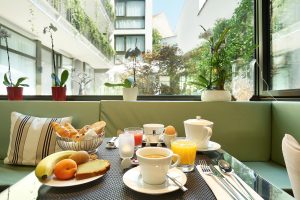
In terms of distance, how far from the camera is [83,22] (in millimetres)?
2336

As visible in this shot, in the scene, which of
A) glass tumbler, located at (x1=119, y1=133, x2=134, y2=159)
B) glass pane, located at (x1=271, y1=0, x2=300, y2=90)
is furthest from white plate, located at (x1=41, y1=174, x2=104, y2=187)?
glass pane, located at (x1=271, y1=0, x2=300, y2=90)

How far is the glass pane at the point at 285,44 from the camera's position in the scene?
1.76 metres

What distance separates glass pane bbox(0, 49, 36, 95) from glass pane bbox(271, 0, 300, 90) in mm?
2380

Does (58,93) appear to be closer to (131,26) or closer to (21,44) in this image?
(21,44)

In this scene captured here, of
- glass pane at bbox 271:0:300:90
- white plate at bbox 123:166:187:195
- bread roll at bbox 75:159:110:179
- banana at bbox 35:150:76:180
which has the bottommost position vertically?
white plate at bbox 123:166:187:195

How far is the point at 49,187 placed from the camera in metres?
0.65

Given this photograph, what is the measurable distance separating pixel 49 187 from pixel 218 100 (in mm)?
1450

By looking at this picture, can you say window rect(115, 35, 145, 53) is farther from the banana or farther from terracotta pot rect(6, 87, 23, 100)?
the banana

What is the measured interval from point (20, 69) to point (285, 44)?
255 cm

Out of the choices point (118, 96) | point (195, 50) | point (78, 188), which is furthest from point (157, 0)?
point (78, 188)

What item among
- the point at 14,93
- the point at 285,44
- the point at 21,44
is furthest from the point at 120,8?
the point at 285,44

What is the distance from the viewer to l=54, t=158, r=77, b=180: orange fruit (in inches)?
26.6

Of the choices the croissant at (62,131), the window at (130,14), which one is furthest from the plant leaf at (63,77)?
the croissant at (62,131)

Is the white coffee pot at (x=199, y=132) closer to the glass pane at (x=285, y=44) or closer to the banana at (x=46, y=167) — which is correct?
the banana at (x=46, y=167)
